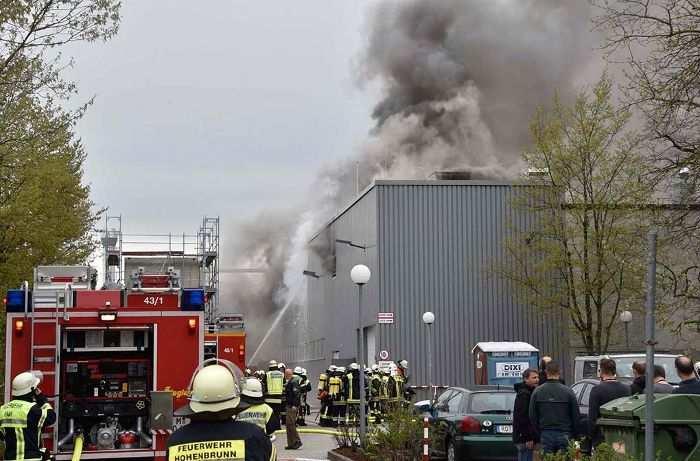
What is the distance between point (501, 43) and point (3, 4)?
36.0 meters

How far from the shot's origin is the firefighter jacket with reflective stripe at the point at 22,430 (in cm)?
867

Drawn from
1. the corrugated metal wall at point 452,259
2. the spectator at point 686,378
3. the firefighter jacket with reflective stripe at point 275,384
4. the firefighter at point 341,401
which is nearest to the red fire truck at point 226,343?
the firefighter at point 341,401

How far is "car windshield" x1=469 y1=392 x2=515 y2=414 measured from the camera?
15.4 m

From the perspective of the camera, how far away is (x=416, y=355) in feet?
118

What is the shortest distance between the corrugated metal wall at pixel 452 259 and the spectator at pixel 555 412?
84.9 feet

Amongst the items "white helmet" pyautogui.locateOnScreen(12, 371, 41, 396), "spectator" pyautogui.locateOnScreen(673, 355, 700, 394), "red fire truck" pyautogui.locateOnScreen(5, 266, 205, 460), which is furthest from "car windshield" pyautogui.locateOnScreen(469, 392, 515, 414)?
"white helmet" pyautogui.locateOnScreen(12, 371, 41, 396)

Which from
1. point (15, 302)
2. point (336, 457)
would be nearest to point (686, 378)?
point (15, 302)

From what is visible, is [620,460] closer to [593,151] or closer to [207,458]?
[207,458]

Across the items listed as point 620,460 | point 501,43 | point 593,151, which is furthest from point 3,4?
point 501,43

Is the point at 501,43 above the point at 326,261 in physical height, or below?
above

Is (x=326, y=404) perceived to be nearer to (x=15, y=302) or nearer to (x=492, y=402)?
(x=492, y=402)

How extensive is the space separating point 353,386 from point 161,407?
1307cm

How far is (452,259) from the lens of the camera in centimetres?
3691

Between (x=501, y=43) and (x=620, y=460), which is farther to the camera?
(x=501, y=43)
